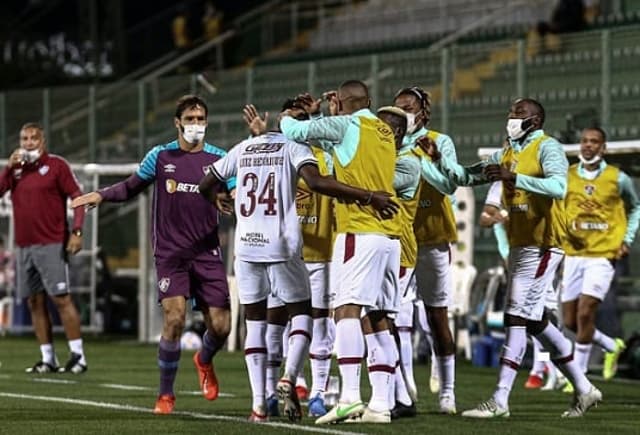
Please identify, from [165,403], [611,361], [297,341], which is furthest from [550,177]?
[611,361]

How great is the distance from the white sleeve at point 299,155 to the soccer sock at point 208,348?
1.85 metres

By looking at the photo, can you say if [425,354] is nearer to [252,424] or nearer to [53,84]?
[252,424]

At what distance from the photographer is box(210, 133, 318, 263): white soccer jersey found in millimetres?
12297

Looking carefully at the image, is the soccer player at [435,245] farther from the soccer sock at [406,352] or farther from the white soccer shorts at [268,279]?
the white soccer shorts at [268,279]

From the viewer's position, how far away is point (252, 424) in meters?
12.0

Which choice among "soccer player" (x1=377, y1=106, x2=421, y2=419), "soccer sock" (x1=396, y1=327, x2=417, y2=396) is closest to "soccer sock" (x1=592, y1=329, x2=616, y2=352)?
"soccer sock" (x1=396, y1=327, x2=417, y2=396)

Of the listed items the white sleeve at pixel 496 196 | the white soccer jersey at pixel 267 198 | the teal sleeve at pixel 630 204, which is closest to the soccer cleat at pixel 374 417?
the white soccer jersey at pixel 267 198

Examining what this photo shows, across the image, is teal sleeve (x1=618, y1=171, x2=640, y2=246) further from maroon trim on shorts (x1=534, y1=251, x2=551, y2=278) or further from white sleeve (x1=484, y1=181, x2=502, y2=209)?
maroon trim on shorts (x1=534, y1=251, x2=551, y2=278)

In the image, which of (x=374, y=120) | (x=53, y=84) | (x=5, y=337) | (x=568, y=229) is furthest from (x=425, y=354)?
(x=53, y=84)

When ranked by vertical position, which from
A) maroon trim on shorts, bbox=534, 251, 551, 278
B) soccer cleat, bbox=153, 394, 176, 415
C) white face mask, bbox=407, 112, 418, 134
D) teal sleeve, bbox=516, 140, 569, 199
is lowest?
soccer cleat, bbox=153, 394, 176, 415

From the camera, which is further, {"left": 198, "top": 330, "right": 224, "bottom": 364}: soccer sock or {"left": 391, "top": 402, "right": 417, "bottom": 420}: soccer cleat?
{"left": 198, "top": 330, "right": 224, "bottom": 364}: soccer sock

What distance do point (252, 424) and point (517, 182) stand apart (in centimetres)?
247

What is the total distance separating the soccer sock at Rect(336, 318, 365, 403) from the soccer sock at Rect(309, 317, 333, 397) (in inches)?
41.1

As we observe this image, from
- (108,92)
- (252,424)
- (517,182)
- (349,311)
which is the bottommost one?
(252,424)
